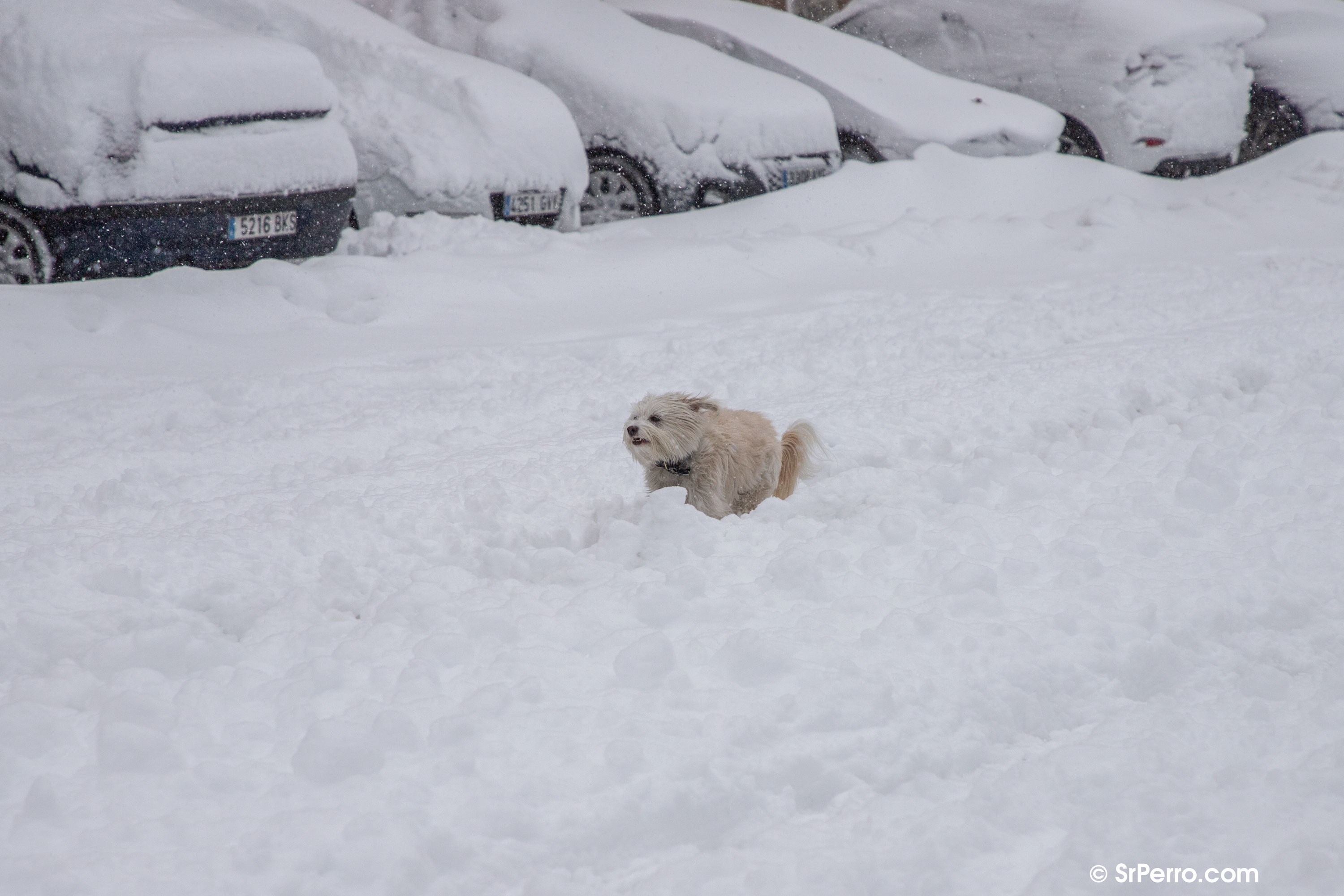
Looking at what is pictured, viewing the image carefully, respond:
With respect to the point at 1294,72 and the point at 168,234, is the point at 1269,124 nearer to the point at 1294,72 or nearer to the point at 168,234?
the point at 1294,72

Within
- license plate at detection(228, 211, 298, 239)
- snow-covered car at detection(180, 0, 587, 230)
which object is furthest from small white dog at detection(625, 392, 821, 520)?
snow-covered car at detection(180, 0, 587, 230)

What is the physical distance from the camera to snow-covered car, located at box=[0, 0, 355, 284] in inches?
236

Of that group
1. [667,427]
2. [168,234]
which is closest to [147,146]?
[168,234]

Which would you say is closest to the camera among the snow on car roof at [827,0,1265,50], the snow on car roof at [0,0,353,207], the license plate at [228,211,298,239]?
the snow on car roof at [0,0,353,207]

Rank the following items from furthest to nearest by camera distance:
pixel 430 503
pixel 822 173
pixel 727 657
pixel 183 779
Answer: pixel 822 173
pixel 430 503
pixel 727 657
pixel 183 779

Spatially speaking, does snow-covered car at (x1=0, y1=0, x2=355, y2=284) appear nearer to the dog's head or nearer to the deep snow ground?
the deep snow ground

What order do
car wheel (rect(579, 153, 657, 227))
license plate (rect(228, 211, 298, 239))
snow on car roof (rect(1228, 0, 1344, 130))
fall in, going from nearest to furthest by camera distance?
license plate (rect(228, 211, 298, 239)) → car wheel (rect(579, 153, 657, 227)) → snow on car roof (rect(1228, 0, 1344, 130))

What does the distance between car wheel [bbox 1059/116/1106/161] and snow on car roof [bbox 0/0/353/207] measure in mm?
8291

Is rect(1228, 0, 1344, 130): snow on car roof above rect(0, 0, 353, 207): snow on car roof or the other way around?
above

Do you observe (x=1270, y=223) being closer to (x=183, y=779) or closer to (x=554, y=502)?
(x=554, y=502)

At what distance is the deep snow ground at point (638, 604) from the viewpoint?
90.4 inches

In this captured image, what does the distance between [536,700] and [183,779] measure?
2.67 ft

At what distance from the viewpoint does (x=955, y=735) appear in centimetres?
266

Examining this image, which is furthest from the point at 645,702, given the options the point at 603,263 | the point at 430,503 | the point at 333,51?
the point at 333,51
